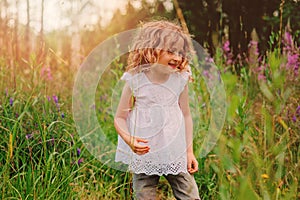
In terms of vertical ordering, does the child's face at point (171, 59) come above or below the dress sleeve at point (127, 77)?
above

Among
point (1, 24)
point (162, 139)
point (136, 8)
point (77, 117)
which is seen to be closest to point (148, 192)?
point (162, 139)

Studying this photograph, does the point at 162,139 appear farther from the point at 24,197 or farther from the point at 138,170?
the point at 24,197

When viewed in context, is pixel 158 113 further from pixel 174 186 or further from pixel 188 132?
pixel 174 186

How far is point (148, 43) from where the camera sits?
197cm

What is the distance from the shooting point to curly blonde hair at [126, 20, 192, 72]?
1927 mm

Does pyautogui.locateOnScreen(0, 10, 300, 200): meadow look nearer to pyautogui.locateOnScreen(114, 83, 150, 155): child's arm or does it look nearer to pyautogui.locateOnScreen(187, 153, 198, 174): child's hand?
pyautogui.locateOnScreen(187, 153, 198, 174): child's hand

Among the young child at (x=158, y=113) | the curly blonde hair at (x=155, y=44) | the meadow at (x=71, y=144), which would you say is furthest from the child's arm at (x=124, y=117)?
the meadow at (x=71, y=144)

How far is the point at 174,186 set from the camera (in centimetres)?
201

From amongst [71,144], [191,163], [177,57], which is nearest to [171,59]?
[177,57]

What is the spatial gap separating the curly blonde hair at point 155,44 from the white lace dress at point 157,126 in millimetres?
65

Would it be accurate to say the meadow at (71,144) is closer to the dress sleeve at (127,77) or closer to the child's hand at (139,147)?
the child's hand at (139,147)

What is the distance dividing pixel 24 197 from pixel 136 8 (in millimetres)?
4706

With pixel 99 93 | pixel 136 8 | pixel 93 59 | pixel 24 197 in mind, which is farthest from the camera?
pixel 136 8

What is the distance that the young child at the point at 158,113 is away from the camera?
1918mm
